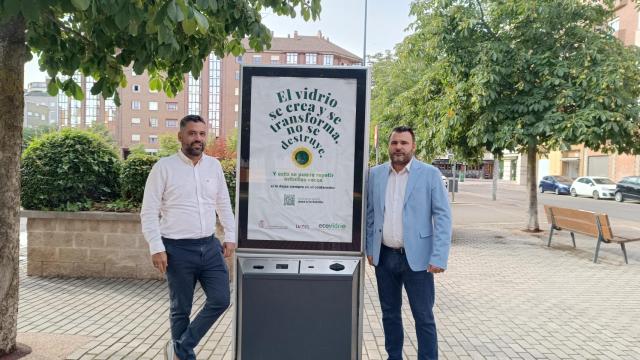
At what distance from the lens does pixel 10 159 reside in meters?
3.47

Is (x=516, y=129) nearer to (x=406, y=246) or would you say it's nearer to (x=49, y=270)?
(x=406, y=246)

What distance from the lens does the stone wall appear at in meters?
6.15

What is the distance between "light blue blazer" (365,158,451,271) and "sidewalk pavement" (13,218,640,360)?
1022mm

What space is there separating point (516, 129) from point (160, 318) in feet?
26.0

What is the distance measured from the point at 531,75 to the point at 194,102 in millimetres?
88091

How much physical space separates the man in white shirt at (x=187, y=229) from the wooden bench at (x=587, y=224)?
7.27 m

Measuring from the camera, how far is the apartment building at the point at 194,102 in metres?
87.1

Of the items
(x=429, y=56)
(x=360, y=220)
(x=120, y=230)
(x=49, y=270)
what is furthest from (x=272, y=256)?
(x=429, y=56)

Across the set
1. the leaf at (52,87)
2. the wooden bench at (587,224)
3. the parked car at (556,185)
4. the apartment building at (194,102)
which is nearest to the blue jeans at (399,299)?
the leaf at (52,87)

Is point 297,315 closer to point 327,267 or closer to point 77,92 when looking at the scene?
point 327,267

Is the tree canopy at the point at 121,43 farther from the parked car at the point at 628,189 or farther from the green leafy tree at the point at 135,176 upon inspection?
the parked car at the point at 628,189

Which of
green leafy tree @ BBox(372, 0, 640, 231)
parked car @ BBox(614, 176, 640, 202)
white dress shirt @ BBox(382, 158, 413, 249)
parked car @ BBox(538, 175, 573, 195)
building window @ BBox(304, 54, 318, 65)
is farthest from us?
building window @ BBox(304, 54, 318, 65)

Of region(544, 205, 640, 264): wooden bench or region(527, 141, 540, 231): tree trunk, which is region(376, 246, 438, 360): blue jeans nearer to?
region(544, 205, 640, 264): wooden bench

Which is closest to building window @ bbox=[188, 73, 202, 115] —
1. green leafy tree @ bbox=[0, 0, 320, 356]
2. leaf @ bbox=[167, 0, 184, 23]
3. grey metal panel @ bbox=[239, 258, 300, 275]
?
green leafy tree @ bbox=[0, 0, 320, 356]
